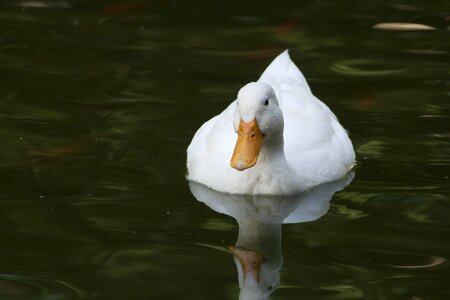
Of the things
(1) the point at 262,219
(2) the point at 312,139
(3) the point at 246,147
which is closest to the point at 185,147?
(2) the point at 312,139

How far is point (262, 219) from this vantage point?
892cm

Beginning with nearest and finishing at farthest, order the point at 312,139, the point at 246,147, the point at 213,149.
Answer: the point at 246,147
the point at 213,149
the point at 312,139

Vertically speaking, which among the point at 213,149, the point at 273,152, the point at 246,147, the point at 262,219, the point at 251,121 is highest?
the point at 251,121

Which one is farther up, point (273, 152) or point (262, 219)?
point (273, 152)

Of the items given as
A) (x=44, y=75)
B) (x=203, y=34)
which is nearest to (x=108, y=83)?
(x=44, y=75)

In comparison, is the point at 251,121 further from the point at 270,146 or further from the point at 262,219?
the point at 262,219

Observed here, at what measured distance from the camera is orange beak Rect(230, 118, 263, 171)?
28.4ft

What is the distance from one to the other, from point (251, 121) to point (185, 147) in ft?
5.26

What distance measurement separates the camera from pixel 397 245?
26.9 feet

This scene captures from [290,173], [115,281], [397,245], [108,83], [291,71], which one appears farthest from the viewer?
[108,83]

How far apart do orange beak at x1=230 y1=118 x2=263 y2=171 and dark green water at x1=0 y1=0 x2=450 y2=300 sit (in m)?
0.43

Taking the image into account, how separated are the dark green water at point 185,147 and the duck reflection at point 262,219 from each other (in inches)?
1.1

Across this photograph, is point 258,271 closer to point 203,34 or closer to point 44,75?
point 44,75

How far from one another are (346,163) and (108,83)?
2.85 metres
